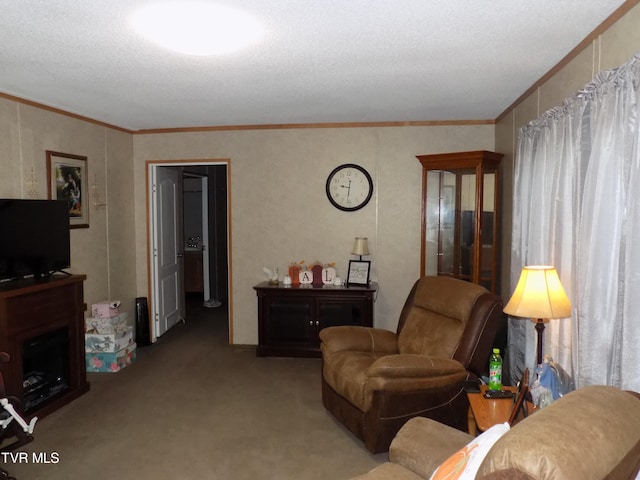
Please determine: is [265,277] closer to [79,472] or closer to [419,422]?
[79,472]

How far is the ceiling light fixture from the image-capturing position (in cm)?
226

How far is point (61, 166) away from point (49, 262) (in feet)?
3.14

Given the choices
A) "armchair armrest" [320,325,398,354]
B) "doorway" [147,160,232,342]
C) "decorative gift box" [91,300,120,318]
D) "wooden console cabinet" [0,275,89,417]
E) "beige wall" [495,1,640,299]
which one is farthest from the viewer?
"doorway" [147,160,232,342]

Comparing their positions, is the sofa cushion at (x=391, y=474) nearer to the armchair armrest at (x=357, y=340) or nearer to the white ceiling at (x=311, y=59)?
the armchair armrest at (x=357, y=340)

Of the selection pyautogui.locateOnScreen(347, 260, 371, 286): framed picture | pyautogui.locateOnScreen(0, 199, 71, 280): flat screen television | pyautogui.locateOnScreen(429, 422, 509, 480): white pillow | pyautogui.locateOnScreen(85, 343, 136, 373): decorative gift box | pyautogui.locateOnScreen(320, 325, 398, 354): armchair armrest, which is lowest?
pyautogui.locateOnScreen(85, 343, 136, 373): decorative gift box

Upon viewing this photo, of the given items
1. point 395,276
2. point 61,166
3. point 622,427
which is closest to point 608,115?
point 622,427

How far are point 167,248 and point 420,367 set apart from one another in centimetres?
398

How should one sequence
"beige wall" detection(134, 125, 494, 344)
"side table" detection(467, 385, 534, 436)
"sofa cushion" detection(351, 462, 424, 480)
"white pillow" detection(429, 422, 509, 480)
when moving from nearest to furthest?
"white pillow" detection(429, 422, 509, 480) → "sofa cushion" detection(351, 462, 424, 480) → "side table" detection(467, 385, 534, 436) → "beige wall" detection(134, 125, 494, 344)

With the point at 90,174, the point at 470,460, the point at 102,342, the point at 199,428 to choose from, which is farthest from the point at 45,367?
the point at 470,460

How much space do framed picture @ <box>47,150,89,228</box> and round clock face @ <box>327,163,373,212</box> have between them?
2398 mm

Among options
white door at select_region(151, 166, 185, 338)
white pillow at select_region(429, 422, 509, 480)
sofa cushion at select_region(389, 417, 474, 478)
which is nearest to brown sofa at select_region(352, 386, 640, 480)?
white pillow at select_region(429, 422, 509, 480)

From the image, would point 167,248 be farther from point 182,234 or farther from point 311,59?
point 311,59

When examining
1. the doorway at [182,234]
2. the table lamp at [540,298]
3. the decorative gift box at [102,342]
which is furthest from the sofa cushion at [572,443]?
the doorway at [182,234]

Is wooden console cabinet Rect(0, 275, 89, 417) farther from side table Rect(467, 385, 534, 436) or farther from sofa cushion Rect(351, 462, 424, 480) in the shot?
side table Rect(467, 385, 534, 436)
